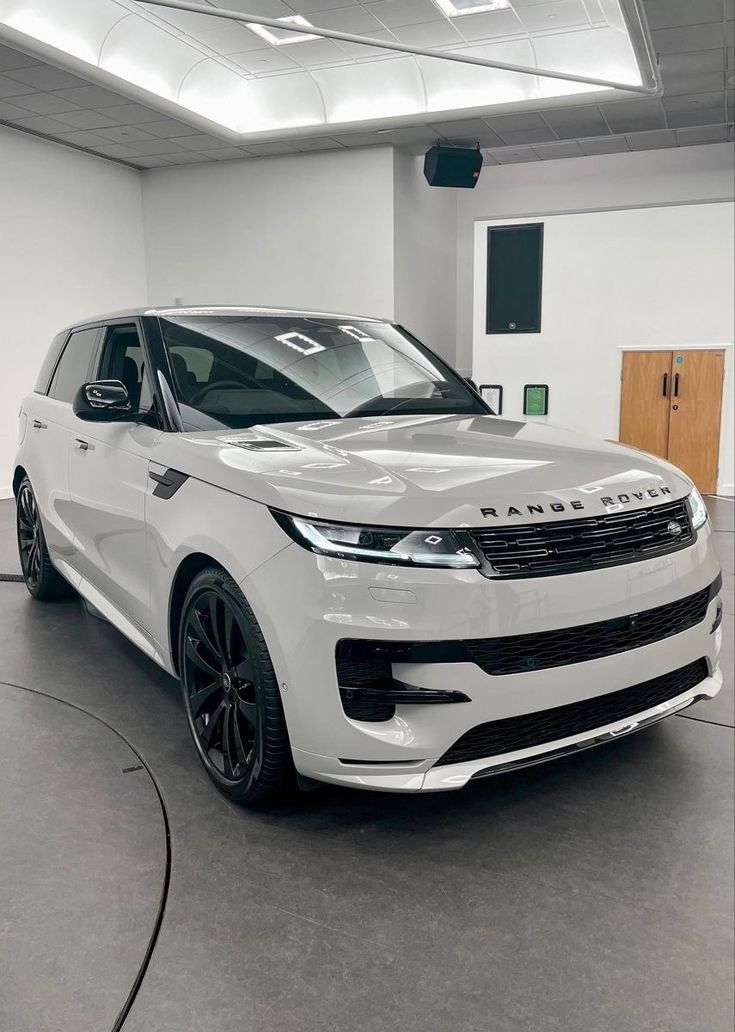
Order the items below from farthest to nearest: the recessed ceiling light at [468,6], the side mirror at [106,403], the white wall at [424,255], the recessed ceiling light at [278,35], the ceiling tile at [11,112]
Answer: the white wall at [424,255]
the ceiling tile at [11,112]
the recessed ceiling light at [278,35]
the recessed ceiling light at [468,6]
the side mirror at [106,403]

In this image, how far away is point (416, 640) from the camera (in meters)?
1.70

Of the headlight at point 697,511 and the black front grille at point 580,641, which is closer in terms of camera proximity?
the black front grille at point 580,641

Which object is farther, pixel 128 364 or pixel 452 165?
pixel 452 165

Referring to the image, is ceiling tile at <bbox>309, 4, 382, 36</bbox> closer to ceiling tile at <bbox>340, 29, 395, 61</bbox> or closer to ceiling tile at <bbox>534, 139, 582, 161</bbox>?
ceiling tile at <bbox>340, 29, 395, 61</bbox>

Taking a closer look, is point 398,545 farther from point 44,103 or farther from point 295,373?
point 44,103

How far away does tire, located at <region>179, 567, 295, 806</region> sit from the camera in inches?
74.9

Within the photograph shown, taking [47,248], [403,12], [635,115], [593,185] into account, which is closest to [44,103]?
[47,248]

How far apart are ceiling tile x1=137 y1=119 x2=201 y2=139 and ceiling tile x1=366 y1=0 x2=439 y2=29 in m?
2.57

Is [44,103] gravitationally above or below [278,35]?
below

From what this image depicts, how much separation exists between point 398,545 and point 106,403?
123 cm

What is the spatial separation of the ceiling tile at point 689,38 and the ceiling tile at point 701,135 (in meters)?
3.17

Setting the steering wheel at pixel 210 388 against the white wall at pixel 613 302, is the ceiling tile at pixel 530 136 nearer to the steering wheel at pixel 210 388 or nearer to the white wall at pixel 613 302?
the white wall at pixel 613 302

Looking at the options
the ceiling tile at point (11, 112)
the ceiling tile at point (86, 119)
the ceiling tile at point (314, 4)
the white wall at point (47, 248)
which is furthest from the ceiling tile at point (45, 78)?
the ceiling tile at point (314, 4)

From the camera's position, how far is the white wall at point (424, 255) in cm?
990
